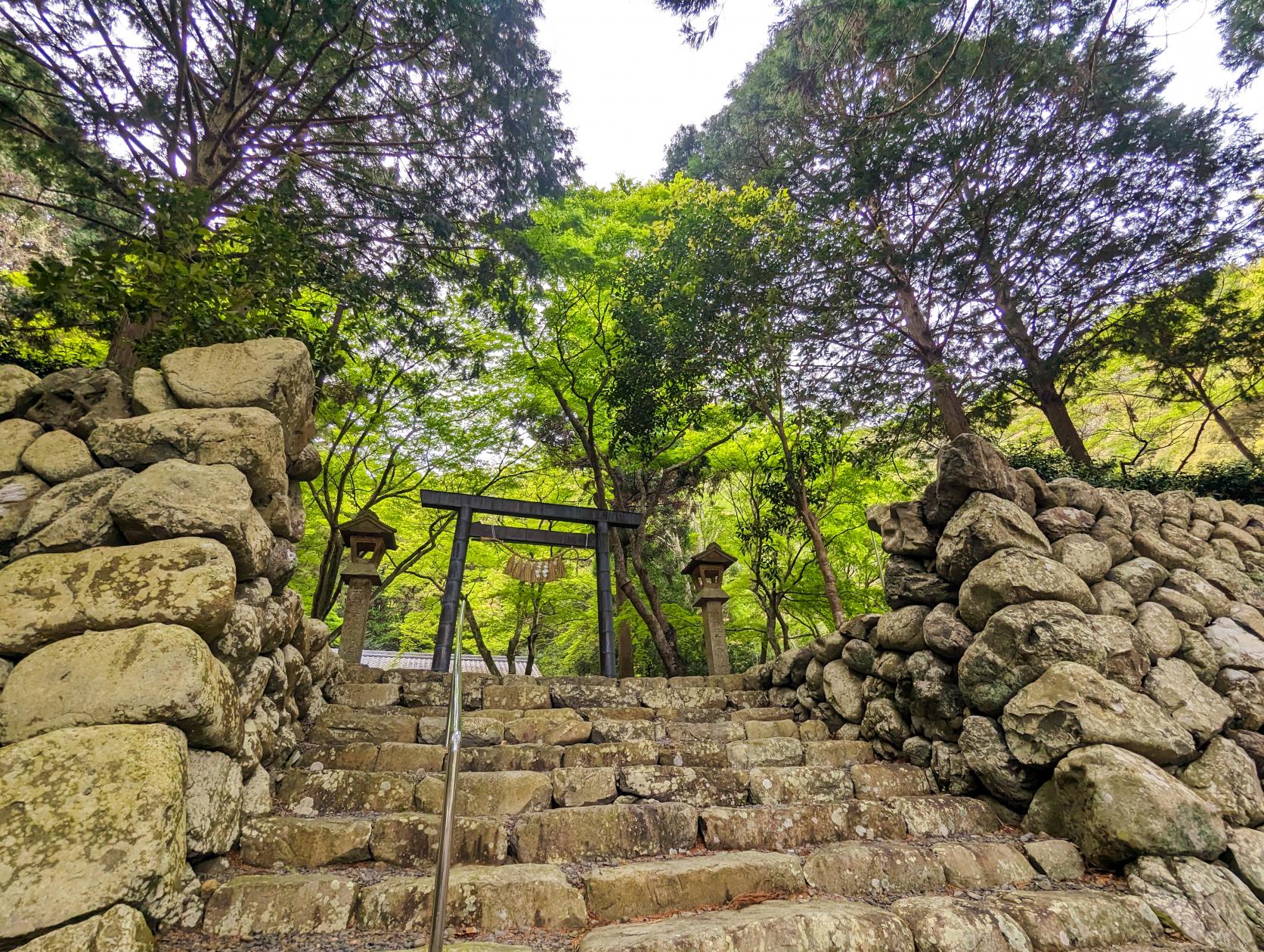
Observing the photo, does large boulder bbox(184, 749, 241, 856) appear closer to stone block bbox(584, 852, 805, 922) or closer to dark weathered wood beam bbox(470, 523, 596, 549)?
stone block bbox(584, 852, 805, 922)

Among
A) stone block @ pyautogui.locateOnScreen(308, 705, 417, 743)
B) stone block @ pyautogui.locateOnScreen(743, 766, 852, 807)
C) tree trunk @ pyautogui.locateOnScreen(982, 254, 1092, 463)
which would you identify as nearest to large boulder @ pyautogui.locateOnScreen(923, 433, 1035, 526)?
stone block @ pyautogui.locateOnScreen(743, 766, 852, 807)

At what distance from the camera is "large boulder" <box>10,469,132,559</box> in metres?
2.40

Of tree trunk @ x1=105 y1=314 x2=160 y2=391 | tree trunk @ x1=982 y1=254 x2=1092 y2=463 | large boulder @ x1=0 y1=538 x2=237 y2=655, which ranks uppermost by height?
tree trunk @ x1=982 y1=254 x2=1092 y2=463

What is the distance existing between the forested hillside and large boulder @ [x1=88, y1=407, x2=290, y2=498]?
787 millimetres

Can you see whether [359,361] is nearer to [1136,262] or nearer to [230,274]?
[230,274]

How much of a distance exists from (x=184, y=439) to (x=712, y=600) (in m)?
5.84

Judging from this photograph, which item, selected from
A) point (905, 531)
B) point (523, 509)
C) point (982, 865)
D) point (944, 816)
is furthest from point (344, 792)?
point (523, 509)

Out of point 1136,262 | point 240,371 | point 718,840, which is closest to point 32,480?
point 240,371

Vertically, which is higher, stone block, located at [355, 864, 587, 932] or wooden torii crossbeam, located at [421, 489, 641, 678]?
wooden torii crossbeam, located at [421, 489, 641, 678]

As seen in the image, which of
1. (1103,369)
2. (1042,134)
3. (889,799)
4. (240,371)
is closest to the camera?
(240,371)

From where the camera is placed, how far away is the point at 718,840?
2875 mm

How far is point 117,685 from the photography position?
197cm

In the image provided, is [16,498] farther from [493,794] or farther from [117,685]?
[493,794]

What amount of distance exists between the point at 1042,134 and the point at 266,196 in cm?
936
